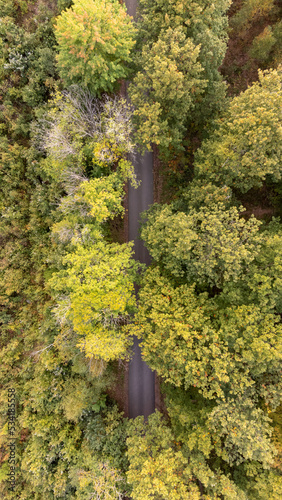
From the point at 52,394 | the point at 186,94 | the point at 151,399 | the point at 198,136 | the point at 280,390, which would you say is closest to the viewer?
the point at 280,390

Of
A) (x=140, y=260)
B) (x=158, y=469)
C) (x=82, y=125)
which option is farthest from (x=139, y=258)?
(x=158, y=469)

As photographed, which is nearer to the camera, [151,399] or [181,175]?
[181,175]

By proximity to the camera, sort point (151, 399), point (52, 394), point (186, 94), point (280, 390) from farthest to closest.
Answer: point (151, 399) → point (52, 394) → point (186, 94) → point (280, 390)

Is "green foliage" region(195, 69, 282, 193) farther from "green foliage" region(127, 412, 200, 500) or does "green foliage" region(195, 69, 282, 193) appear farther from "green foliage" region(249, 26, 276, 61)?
"green foliage" region(127, 412, 200, 500)

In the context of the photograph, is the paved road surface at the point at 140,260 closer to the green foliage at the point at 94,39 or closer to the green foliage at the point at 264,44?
the green foliage at the point at 94,39

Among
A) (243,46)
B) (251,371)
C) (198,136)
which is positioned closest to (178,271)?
(251,371)

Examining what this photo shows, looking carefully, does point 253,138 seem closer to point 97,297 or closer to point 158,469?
point 97,297

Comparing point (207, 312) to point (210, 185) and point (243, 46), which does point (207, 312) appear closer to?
point (210, 185)
